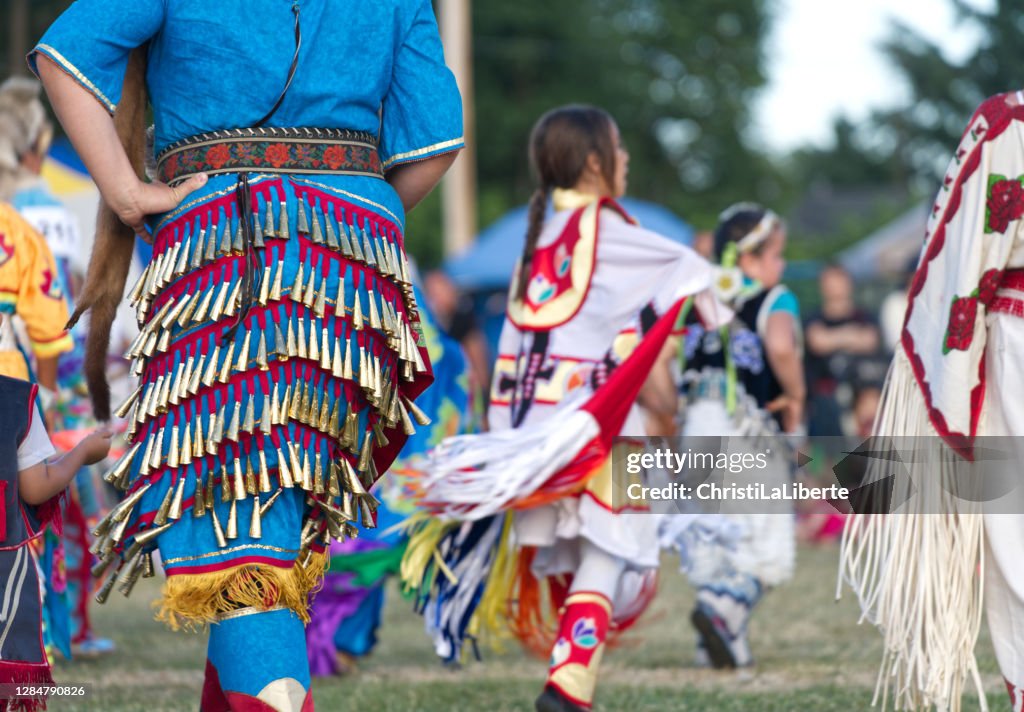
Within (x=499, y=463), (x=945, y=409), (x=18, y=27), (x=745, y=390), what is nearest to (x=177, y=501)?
(x=945, y=409)

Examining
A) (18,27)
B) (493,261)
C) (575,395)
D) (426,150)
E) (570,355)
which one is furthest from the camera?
(18,27)

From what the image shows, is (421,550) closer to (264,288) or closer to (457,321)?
(264,288)

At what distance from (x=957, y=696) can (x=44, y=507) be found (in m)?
2.13

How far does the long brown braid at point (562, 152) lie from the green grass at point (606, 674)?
1318 millimetres

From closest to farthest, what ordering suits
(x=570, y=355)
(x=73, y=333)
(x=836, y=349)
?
(x=570, y=355) → (x=73, y=333) → (x=836, y=349)

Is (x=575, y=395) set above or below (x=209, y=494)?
above

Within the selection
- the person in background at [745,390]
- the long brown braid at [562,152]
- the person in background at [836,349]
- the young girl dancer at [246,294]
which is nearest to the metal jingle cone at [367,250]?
the young girl dancer at [246,294]

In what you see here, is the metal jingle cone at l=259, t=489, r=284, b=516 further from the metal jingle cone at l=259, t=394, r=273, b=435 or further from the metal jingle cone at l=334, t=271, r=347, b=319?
the metal jingle cone at l=334, t=271, r=347, b=319

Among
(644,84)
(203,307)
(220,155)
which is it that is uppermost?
(644,84)

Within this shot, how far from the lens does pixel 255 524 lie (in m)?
2.80

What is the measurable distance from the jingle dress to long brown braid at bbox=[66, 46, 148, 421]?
2.0 inches

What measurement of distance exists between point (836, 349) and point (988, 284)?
797 centimetres

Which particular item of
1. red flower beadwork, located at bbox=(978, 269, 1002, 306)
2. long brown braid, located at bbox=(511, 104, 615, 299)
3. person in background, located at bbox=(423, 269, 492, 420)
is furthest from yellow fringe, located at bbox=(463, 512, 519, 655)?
person in background, located at bbox=(423, 269, 492, 420)

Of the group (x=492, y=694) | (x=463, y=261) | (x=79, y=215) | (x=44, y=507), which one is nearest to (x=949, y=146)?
(x=463, y=261)
